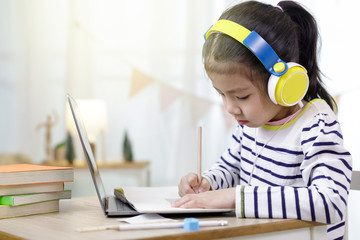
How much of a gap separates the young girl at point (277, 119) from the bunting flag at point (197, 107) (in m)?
2.72

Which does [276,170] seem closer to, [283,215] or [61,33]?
[283,215]

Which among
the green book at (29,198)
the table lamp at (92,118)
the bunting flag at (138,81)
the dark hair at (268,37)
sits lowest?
the green book at (29,198)

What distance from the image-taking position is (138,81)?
3.82 meters

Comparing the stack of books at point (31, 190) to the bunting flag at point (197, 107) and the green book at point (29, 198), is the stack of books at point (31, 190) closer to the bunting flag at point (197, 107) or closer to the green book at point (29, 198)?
the green book at point (29, 198)

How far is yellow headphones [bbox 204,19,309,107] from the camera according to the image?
0.94 metres

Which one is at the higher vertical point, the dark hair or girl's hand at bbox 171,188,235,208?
the dark hair

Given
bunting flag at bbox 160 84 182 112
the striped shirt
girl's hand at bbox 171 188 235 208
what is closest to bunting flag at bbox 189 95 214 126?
bunting flag at bbox 160 84 182 112

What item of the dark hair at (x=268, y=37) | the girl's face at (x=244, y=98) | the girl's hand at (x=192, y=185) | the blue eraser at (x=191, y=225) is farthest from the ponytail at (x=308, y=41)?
the blue eraser at (x=191, y=225)

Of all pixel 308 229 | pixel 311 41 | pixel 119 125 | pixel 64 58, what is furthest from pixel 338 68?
pixel 308 229

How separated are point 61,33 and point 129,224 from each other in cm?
298

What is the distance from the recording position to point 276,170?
1.07m

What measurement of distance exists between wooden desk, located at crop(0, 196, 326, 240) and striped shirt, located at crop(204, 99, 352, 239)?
3cm

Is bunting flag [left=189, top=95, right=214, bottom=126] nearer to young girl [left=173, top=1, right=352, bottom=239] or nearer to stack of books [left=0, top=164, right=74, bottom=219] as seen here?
young girl [left=173, top=1, right=352, bottom=239]

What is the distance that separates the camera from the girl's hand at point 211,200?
35.1 inches
